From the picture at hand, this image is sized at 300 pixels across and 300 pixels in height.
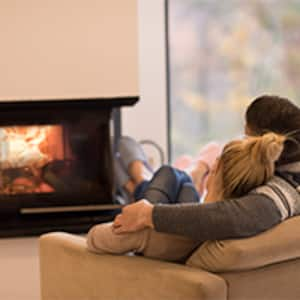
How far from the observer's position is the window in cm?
498

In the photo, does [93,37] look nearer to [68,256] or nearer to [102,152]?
[102,152]

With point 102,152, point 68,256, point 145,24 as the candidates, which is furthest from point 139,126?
point 68,256

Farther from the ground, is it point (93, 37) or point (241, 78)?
point (93, 37)

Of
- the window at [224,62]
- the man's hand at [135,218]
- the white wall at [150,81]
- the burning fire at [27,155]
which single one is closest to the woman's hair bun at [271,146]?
the man's hand at [135,218]

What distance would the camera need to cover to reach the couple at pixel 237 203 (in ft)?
6.60

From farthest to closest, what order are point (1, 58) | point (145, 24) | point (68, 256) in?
point (145, 24), point (1, 58), point (68, 256)

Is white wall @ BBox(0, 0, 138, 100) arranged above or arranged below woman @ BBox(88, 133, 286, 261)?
above

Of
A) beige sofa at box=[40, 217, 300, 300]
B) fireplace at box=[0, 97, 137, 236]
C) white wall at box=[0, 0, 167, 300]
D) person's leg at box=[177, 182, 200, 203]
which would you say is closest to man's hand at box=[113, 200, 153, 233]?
beige sofa at box=[40, 217, 300, 300]

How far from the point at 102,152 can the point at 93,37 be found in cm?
62

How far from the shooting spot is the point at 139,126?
15.6 ft

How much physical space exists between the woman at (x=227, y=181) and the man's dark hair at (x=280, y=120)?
6 centimetres

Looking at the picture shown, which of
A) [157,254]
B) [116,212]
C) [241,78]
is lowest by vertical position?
[116,212]

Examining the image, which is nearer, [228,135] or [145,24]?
[145,24]

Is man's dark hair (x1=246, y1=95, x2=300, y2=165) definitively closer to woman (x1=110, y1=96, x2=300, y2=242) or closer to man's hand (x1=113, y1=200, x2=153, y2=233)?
woman (x1=110, y1=96, x2=300, y2=242)
